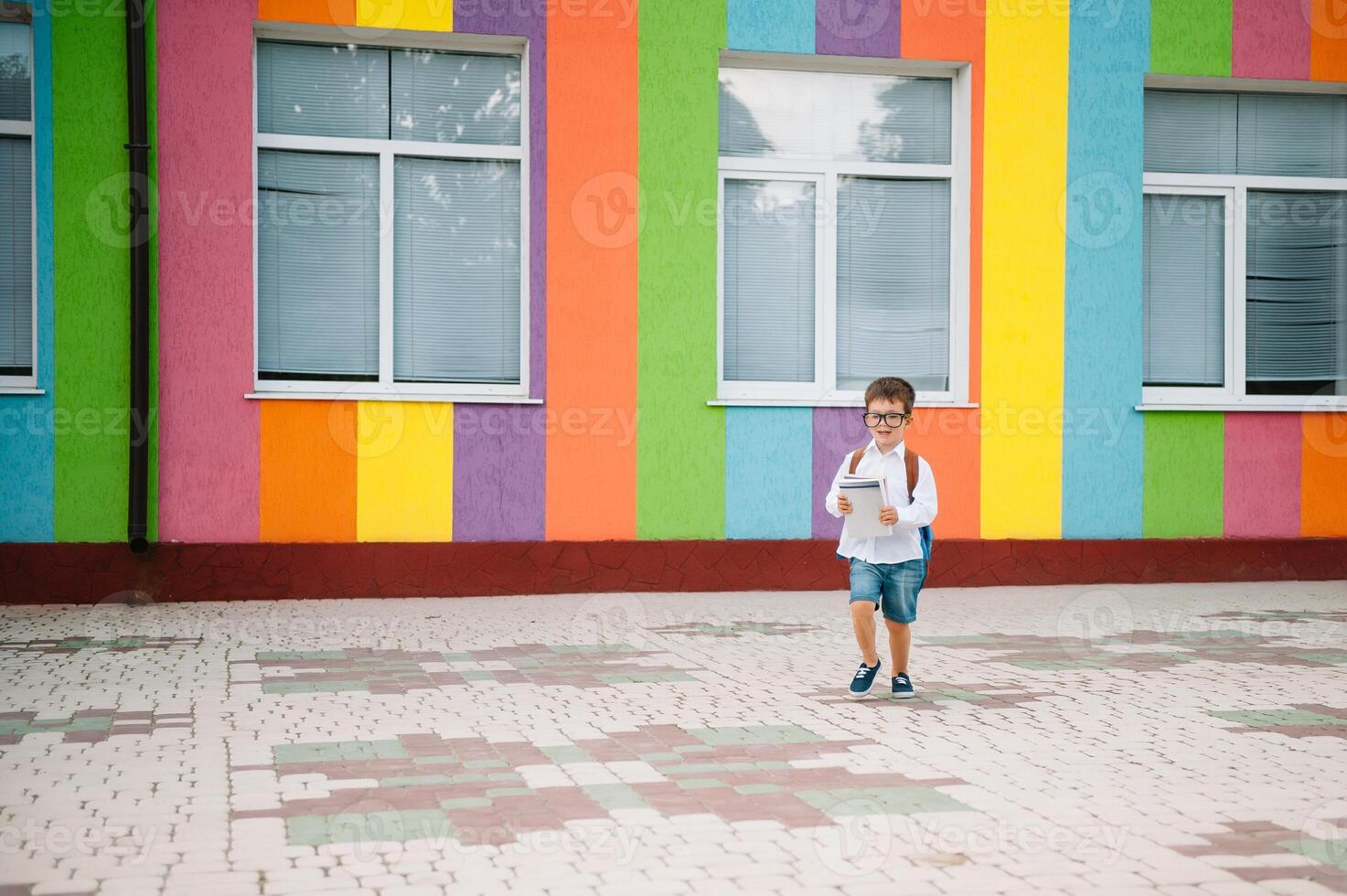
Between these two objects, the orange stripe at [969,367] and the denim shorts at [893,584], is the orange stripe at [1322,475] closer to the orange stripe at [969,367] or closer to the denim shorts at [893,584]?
the orange stripe at [969,367]

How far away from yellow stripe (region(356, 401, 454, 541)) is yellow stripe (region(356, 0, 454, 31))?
9.10ft

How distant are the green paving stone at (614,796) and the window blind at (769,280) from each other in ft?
23.9

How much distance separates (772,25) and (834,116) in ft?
3.06

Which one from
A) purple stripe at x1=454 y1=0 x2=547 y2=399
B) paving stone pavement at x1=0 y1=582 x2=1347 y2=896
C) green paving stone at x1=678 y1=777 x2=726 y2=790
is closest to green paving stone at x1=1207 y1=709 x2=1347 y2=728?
paving stone pavement at x1=0 y1=582 x2=1347 y2=896

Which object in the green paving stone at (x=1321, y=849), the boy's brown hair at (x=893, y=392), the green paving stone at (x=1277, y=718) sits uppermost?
the boy's brown hair at (x=893, y=392)

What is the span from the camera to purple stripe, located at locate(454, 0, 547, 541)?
1134cm

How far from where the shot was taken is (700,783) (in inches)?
199

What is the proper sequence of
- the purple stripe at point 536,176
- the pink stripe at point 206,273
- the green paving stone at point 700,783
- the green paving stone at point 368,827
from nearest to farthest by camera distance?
the green paving stone at point 368,827 → the green paving stone at point 700,783 → the pink stripe at point 206,273 → the purple stripe at point 536,176

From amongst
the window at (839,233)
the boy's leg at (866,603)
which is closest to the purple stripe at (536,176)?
the window at (839,233)

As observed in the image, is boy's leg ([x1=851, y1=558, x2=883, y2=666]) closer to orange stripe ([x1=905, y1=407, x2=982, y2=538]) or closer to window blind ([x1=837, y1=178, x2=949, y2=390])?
orange stripe ([x1=905, y1=407, x2=982, y2=538])

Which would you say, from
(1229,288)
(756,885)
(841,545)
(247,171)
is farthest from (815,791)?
(1229,288)

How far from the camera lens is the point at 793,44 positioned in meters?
11.9

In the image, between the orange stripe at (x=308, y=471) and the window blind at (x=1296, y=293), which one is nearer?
the orange stripe at (x=308, y=471)

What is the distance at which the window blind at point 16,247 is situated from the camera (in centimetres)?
1070
